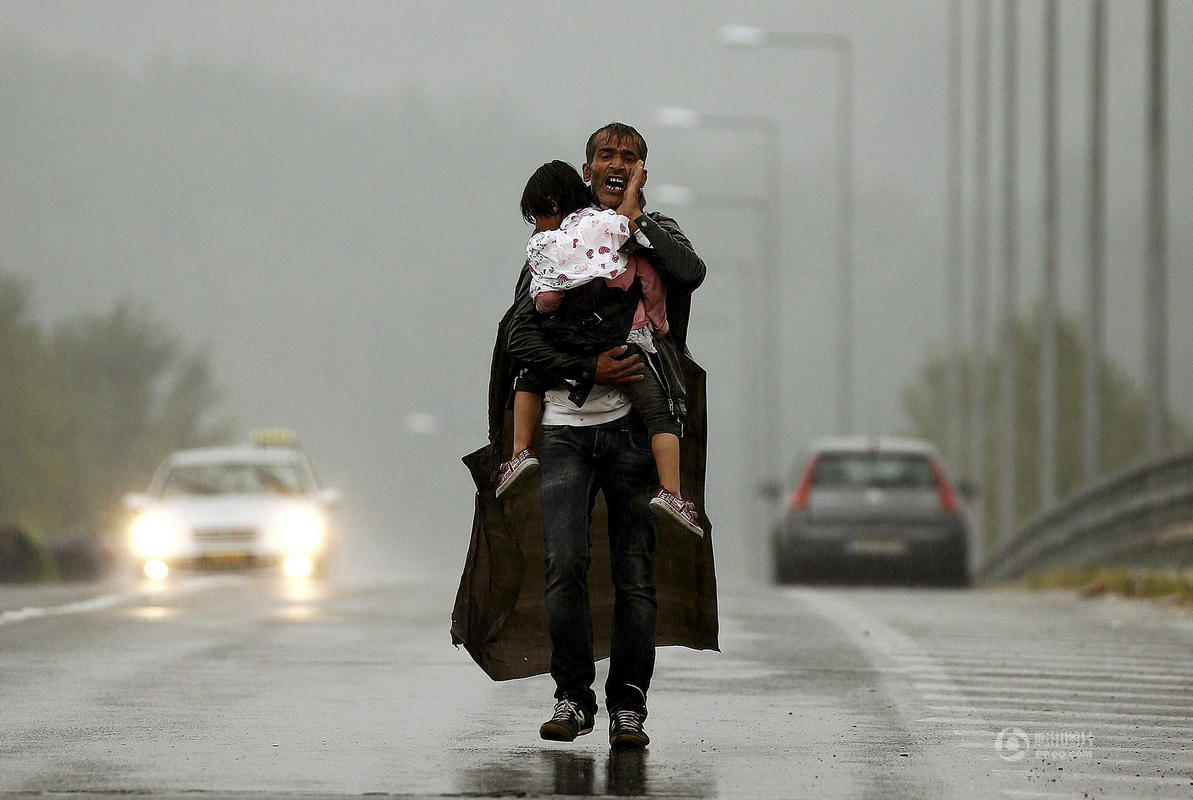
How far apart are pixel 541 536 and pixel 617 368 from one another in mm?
→ 840

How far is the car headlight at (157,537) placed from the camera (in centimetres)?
2330

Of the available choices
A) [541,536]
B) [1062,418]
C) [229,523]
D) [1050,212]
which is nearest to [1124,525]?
[229,523]

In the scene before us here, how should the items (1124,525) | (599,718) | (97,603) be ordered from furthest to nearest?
1. (1124,525)
2. (97,603)
3. (599,718)

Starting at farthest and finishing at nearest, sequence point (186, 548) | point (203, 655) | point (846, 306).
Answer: point (846, 306) → point (186, 548) → point (203, 655)

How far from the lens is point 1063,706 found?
9.58 m

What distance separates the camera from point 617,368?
7656mm

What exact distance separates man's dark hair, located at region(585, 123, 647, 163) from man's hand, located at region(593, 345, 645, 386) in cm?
66

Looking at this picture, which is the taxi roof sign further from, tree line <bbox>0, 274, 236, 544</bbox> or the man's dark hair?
tree line <bbox>0, 274, 236, 544</bbox>

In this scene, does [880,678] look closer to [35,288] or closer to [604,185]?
[604,185]

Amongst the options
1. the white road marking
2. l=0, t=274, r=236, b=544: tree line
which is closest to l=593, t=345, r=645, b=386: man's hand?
the white road marking

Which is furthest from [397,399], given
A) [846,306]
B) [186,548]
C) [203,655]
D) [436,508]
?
[203,655]

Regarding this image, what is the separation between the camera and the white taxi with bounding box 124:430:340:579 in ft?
76.5

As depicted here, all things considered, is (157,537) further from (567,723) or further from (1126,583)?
(567,723)

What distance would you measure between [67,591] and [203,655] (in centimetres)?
709
